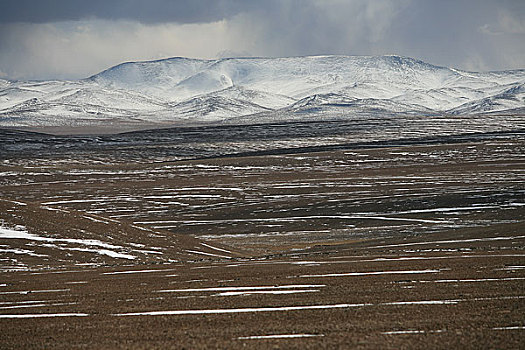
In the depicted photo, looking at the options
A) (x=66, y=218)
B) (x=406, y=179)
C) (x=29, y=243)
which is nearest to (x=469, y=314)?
(x=29, y=243)

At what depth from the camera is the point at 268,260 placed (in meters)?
41.4

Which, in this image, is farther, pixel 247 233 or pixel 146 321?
pixel 247 233

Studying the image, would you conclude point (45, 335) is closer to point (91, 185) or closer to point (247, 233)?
point (247, 233)

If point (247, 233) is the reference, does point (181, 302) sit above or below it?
above

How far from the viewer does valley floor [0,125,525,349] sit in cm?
1895

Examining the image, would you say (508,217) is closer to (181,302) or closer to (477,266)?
(477,266)

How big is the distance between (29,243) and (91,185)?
215 ft

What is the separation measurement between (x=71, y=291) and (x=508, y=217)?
159 ft

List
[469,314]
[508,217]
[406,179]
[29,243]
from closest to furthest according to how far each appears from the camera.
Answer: [469,314] < [29,243] < [508,217] < [406,179]

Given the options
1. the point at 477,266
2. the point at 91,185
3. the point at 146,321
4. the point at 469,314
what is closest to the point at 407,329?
the point at 469,314

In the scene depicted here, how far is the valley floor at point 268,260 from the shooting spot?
19.0 metres

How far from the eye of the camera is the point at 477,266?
30.2m

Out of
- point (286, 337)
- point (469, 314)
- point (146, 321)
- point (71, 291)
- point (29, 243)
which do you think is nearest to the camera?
point (286, 337)

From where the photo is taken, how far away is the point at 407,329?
59.5 feet
